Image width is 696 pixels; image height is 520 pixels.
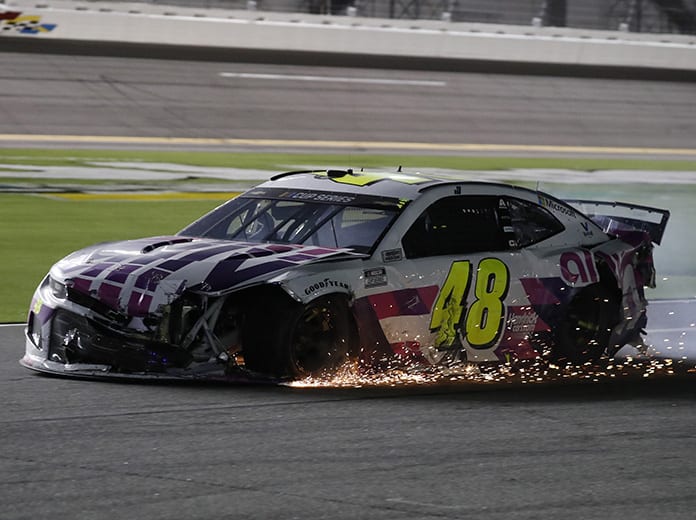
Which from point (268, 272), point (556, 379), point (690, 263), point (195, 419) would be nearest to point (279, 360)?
point (268, 272)

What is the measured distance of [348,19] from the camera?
3441 cm

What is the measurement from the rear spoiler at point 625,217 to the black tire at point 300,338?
2.67 meters

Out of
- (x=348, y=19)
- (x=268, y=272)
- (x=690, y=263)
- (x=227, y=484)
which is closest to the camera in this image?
(x=227, y=484)

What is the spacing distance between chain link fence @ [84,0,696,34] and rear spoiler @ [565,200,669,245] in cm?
2277

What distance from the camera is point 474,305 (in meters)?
8.39

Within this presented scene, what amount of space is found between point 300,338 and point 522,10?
30.4 meters

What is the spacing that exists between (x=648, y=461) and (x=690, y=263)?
9.77 meters

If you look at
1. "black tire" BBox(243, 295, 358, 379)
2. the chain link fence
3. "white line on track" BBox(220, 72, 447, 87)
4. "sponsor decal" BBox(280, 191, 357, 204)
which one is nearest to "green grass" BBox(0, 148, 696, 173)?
"white line on track" BBox(220, 72, 447, 87)

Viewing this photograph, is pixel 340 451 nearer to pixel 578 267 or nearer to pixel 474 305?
pixel 474 305

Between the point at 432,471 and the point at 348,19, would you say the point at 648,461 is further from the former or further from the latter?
the point at 348,19

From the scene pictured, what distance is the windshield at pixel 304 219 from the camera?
8273 mm

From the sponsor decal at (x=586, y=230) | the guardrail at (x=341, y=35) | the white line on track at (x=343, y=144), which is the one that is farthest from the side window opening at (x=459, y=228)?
the guardrail at (x=341, y=35)

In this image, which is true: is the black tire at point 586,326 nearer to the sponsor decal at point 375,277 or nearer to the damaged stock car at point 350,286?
the damaged stock car at point 350,286

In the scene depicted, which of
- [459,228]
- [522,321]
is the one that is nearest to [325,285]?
[459,228]
